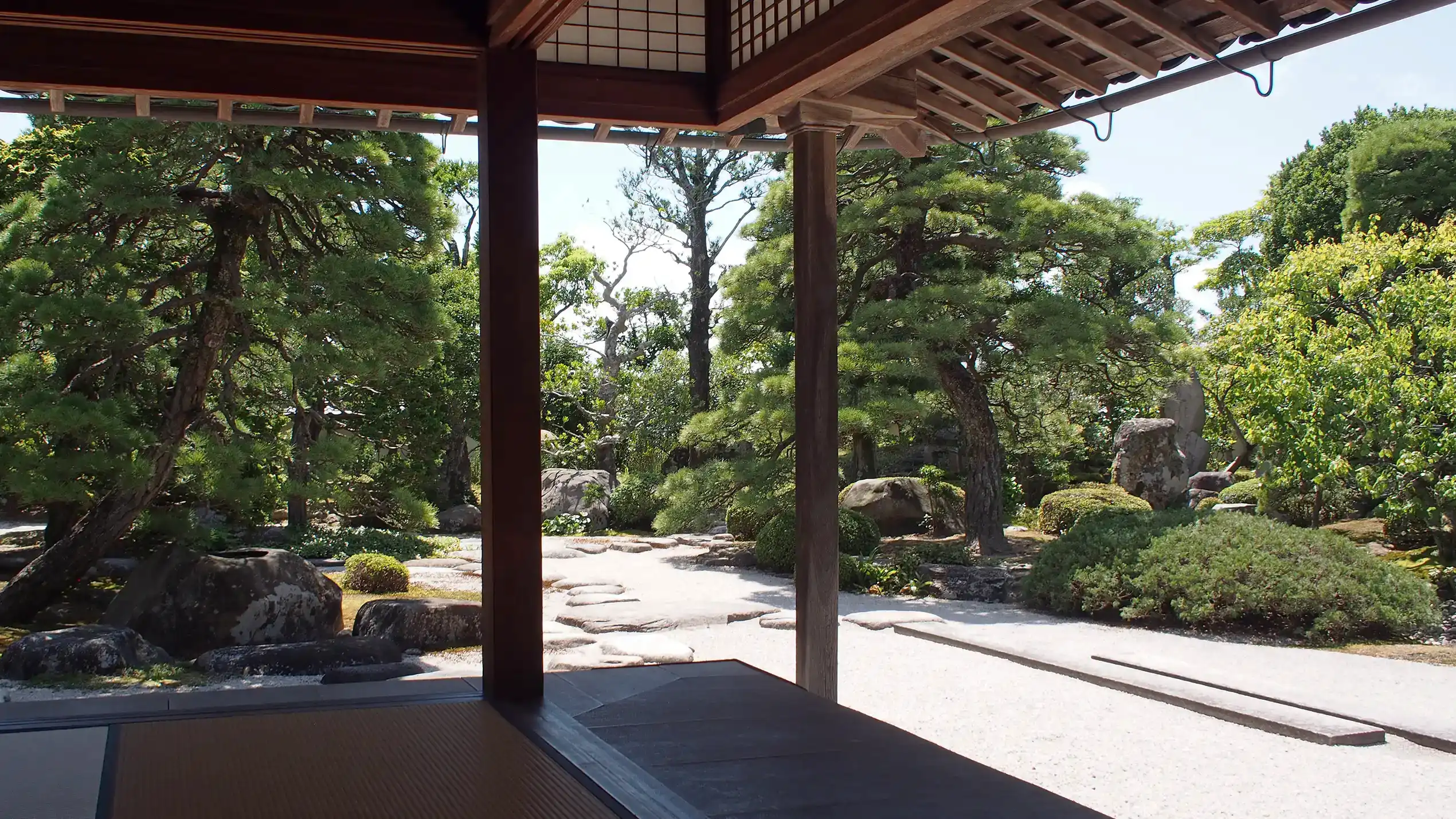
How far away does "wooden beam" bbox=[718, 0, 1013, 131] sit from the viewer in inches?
108

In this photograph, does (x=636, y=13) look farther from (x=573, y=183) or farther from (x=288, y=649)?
(x=573, y=183)

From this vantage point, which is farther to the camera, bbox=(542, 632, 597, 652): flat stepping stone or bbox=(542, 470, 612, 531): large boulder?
bbox=(542, 470, 612, 531): large boulder

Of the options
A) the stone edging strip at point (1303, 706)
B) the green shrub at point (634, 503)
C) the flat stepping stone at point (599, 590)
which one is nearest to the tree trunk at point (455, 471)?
the green shrub at point (634, 503)

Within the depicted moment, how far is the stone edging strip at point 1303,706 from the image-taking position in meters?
4.18

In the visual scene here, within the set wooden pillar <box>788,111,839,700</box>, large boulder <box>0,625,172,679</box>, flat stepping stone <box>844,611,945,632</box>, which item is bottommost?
flat stepping stone <box>844,611,945,632</box>

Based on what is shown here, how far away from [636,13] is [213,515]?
372 inches

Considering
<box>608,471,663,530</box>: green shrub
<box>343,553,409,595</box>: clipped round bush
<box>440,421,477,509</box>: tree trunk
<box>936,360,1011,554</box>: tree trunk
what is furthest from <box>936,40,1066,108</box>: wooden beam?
<box>440,421,477,509</box>: tree trunk

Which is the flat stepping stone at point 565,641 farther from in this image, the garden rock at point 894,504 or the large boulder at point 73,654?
the garden rock at point 894,504

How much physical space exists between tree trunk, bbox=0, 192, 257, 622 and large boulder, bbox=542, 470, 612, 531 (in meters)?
6.55

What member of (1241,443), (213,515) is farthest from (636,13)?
(1241,443)

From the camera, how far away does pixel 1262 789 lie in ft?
12.4

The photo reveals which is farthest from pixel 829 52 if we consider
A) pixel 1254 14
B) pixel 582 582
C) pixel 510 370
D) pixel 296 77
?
pixel 582 582

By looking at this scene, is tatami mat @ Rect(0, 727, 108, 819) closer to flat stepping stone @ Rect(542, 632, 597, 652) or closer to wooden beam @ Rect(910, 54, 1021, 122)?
wooden beam @ Rect(910, 54, 1021, 122)

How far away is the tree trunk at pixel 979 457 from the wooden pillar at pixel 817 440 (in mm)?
5552
